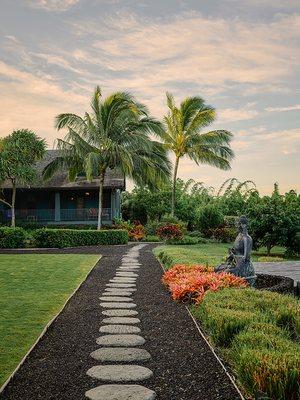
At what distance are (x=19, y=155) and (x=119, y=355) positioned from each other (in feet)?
70.7

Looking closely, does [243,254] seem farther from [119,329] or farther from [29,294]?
[29,294]

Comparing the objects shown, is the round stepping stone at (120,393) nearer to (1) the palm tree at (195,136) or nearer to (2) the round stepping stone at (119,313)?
(2) the round stepping stone at (119,313)

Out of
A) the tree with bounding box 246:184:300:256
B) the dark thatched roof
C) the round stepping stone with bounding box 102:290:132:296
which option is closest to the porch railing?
the dark thatched roof

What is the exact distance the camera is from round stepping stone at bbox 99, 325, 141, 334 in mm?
5879

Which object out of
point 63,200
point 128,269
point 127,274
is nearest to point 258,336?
point 127,274

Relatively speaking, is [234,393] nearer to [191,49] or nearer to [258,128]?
[191,49]

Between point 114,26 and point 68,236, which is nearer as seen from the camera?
point 114,26

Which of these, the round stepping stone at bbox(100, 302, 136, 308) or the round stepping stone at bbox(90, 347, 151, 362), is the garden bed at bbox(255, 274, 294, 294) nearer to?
the round stepping stone at bbox(100, 302, 136, 308)

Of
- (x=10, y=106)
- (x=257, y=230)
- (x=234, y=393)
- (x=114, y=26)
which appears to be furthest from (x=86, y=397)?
(x=10, y=106)

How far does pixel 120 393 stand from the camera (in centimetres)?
385

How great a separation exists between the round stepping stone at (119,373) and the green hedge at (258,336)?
894 mm

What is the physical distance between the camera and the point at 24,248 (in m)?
19.8

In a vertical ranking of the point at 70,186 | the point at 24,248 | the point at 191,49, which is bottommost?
the point at 24,248

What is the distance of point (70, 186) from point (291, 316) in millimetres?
24448
